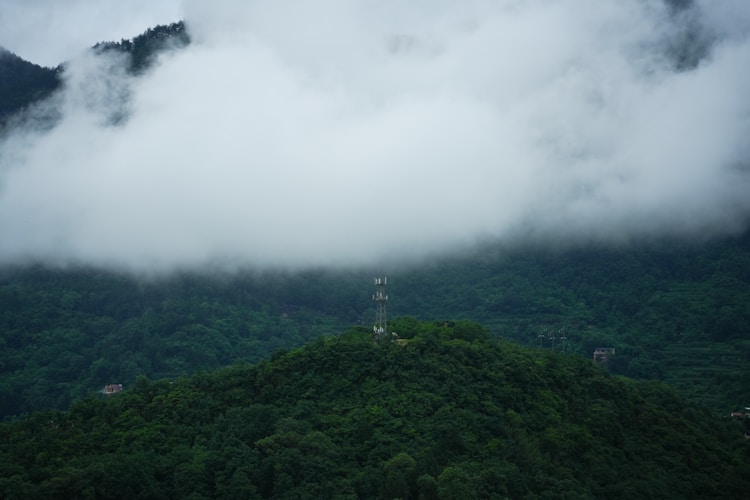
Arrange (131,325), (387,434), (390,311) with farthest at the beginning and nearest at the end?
(390,311) → (131,325) → (387,434)

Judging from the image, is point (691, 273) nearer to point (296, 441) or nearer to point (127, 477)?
point (296, 441)

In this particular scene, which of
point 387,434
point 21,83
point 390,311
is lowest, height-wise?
point 387,434

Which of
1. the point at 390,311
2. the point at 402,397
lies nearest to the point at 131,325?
the point at 390,311

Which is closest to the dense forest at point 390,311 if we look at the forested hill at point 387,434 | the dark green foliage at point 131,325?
the dark green foliage at point 131,325

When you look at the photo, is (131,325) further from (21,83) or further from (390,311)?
(21,83)

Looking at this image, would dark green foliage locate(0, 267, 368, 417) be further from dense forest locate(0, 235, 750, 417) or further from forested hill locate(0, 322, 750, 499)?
forested hill locate(0, 322, 750, 499)

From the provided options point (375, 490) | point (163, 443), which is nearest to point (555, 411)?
point (375, 490)

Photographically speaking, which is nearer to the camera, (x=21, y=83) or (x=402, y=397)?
(x=402, y=397)
